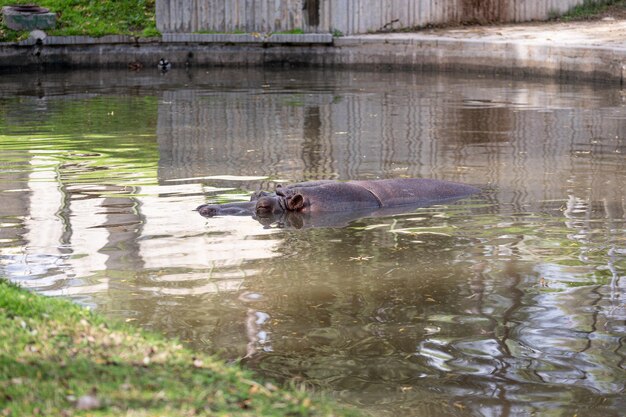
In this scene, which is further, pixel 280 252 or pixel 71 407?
pixel 280 252

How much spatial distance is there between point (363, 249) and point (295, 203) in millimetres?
1355

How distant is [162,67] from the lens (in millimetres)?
22781

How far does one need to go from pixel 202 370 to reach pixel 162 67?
60.7ft

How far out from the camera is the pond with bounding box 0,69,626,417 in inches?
222

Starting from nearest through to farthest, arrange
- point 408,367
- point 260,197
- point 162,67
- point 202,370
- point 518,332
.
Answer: point 202,370, point 408,367, point 518,332, point 260,197, point 162,67

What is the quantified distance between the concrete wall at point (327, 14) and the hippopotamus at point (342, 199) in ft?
42.8

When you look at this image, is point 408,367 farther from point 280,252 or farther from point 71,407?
Result: point 280,252

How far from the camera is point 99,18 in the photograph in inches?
940

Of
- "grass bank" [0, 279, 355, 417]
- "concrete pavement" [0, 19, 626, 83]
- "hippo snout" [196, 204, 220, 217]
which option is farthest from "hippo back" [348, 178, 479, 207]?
"concrete pavement" [0, 19, 626, 83]

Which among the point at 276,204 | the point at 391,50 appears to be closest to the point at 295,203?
the point at 276,204

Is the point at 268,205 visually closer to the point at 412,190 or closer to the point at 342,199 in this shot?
the point at 342,199

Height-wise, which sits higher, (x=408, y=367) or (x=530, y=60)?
(x=530, y=60)

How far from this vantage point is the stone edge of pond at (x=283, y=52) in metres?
20.6

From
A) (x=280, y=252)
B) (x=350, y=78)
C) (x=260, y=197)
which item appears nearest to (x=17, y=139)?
(x=260, y=197)
